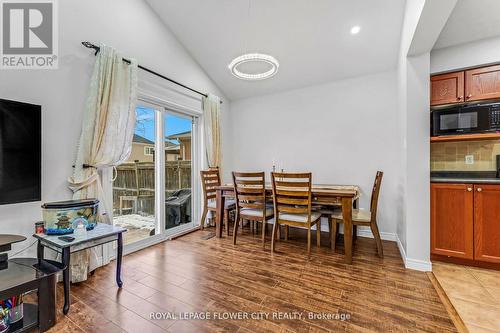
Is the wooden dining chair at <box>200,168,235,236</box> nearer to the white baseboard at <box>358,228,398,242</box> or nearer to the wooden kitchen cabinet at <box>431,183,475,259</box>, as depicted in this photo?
the white baseboard at <box>358,228,398,242</box>

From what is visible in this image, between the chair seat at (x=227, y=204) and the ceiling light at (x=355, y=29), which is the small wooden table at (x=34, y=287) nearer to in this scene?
the chair seat at (x=227, y=204)

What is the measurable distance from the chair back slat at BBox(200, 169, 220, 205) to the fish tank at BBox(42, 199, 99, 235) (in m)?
1.76

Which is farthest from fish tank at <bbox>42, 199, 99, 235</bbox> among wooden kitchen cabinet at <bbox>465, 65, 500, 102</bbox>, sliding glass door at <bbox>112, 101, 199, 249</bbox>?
wooden kitchen cabinet at <bbox>465, 65, 500, 102</bbox>

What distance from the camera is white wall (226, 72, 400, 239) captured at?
3.32 m

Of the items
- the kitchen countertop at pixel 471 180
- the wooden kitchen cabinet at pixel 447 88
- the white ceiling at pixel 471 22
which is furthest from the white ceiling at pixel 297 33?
the kitchen countertop at pixel 471 180

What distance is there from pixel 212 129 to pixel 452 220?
3546mm

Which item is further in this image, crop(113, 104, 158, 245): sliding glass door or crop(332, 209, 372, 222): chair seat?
crop(113, 104, 158, 245): sliding glass door

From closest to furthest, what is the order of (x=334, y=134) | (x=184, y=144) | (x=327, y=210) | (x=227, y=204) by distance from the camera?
(x=327, y=210) → (x=227, y=204) → (x=334, y=134) → (x=184, y=144)

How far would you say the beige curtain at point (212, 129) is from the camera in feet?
13.1

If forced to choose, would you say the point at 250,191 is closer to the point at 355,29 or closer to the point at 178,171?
the point at 178,171

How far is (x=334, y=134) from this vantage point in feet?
12.1

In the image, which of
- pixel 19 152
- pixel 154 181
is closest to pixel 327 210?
pixel 154 181

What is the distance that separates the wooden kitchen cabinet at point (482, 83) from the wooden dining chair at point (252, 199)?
8.07 ft

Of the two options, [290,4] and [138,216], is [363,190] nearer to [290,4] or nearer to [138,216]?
[290,4]
